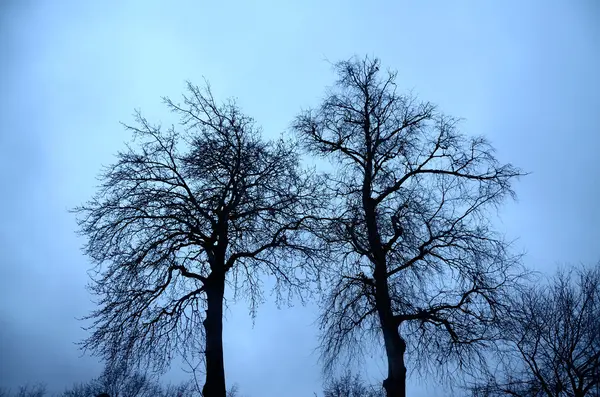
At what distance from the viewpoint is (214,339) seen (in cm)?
954

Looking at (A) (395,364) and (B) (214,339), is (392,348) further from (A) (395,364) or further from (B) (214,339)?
(B) (214,339)

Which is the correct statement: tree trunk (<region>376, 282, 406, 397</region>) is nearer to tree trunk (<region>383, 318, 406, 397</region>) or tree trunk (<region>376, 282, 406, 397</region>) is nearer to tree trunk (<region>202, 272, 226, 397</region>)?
tree trunk (<region>383, 318, 406, 397</region>)

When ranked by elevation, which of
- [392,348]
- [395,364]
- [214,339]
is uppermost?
[392,348]

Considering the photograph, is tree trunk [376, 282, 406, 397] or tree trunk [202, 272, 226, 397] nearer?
tree trunk [202, 272, 226, 397]

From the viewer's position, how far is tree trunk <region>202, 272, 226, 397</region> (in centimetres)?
903

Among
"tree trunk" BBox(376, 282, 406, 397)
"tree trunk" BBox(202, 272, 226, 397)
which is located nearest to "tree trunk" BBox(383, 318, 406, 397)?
"tree trunk" BBox(376, 282, 406, 397)

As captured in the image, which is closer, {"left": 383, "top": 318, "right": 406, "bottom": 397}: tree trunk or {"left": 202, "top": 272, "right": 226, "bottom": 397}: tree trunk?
{"left": 202, "top": 272, "right": 226, "bottom": 397}: tree trunk

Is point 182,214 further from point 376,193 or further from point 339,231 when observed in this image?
point 376,193

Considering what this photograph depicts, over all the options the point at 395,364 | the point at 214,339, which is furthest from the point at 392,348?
the point at 214,339

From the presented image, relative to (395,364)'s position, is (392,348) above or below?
above

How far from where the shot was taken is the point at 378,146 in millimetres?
12297

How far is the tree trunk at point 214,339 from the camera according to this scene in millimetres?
9031

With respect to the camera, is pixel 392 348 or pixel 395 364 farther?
pixel 392 348

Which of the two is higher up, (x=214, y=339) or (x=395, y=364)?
(x=214, y=339)
